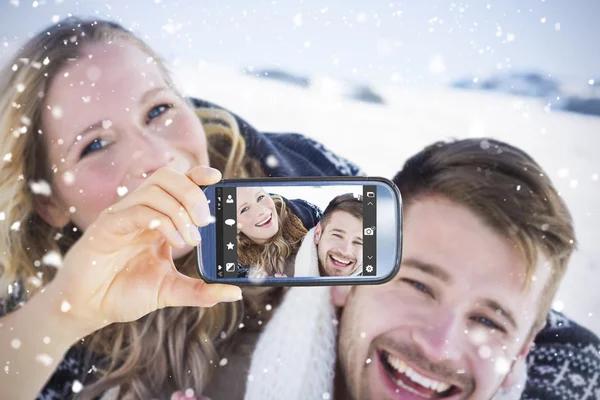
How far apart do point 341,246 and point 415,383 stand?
1.16 ft

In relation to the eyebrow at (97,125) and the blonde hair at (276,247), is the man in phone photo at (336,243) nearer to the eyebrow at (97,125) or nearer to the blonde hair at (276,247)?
the blonde hair at (276,247)

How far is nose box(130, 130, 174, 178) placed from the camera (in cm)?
100

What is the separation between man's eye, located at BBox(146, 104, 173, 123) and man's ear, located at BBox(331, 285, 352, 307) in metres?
0.44

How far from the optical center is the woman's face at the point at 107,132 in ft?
3.27

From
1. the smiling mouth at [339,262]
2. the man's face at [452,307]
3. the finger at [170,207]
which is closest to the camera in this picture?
the finger at [170,207]

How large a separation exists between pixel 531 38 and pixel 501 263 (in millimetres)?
423

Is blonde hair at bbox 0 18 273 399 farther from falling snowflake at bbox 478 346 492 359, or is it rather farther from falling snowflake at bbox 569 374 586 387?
falling snowflake at bbox 569 374 586 387

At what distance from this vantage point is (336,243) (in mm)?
815

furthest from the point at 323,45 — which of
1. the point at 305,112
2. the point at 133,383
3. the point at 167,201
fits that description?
the point at 133,383

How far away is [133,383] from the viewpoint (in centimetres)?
103

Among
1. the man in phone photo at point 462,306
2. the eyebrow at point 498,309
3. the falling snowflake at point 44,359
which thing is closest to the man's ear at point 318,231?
the man in phone photo at point 462,306

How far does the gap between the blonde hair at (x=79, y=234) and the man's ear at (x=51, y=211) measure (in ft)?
0.03

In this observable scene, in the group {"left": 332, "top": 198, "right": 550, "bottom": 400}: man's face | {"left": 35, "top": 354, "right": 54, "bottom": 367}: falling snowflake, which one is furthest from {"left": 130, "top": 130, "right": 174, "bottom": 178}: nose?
{"left": 332, "top": 198, "right": 550, "bottom": 400}: man's face

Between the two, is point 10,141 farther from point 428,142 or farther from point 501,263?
point 501,263
